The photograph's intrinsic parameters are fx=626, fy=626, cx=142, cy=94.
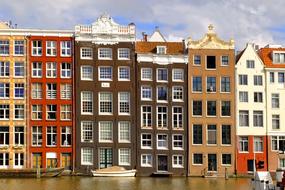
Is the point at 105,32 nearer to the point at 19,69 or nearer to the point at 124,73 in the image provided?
the point at 124,73

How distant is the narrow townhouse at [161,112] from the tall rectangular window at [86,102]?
20.0 feet

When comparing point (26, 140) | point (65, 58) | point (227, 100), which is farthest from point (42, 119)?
point (227, 100)

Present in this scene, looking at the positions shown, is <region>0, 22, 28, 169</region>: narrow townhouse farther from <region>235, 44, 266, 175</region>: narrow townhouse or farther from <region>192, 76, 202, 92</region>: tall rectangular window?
<region>235, 44, 266, 175</region>: narrow townhouse

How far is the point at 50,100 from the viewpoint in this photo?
263ft

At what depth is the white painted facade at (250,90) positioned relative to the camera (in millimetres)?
83062

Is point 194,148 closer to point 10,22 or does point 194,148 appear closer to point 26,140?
point 26,140

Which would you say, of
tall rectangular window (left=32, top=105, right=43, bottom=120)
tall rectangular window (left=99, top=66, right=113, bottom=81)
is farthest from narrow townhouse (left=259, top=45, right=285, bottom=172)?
tall rectangular window (left=32, top=105, right=43, bottom=120)

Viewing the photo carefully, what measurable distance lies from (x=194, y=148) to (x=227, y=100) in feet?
25.4

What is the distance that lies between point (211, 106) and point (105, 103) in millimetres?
13987

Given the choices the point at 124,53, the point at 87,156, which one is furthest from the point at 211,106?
the point at 87,156

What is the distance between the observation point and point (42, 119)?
79812 mm

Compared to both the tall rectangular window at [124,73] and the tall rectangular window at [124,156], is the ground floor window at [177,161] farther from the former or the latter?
the tall rectangular window at [124,73]

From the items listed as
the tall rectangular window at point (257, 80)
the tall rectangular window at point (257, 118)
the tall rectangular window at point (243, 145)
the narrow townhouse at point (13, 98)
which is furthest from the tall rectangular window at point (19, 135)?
the tall rectangular window at point (257, 80)

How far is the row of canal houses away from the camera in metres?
79.9
